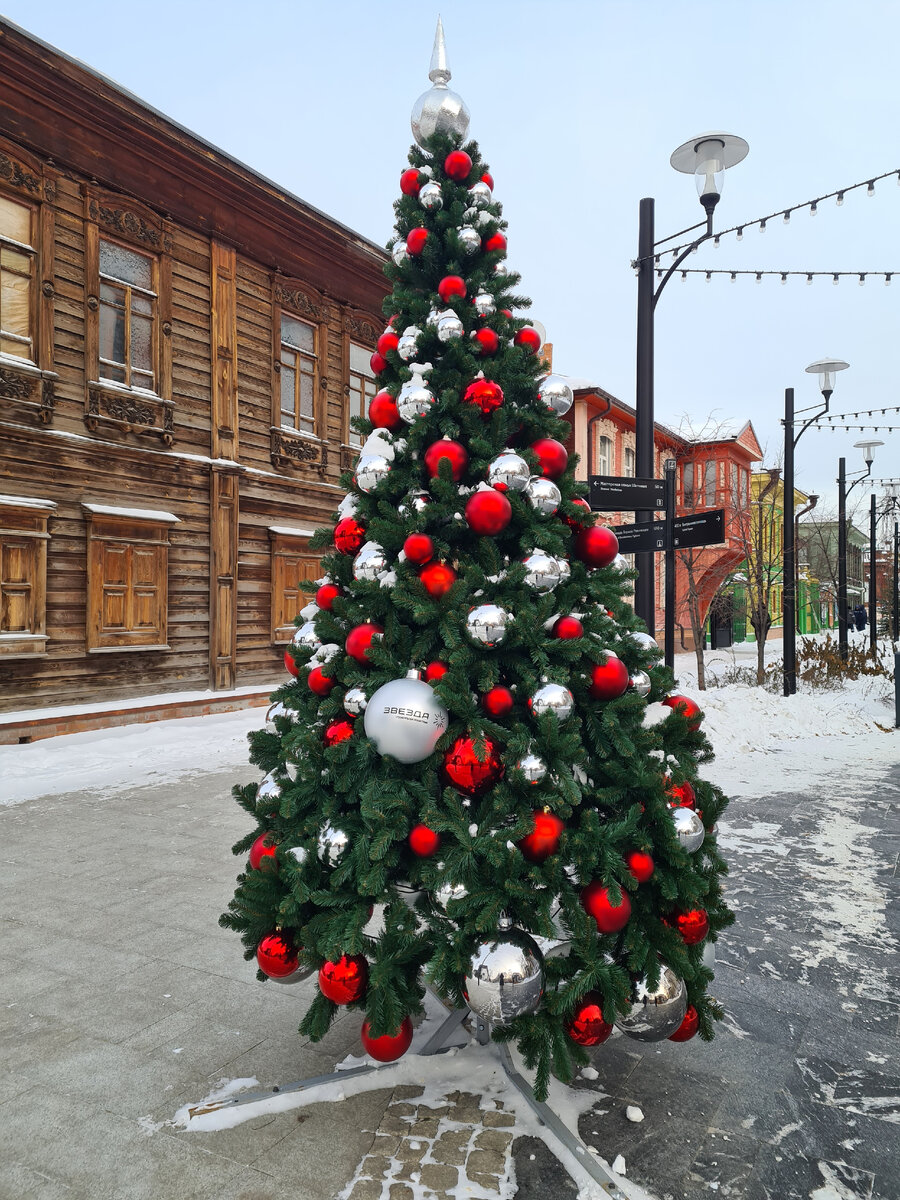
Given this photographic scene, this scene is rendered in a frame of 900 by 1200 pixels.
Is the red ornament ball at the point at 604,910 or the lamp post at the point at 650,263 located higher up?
the lamp post at the point at 650,263

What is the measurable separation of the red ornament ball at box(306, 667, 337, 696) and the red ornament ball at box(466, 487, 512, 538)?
0.75m

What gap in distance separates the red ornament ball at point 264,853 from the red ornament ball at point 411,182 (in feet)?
8.41

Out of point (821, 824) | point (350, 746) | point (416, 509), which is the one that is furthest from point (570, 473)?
point (821, 824)

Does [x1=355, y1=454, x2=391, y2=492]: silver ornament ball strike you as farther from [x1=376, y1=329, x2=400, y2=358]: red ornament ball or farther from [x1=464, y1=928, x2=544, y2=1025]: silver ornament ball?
[x1=464, y1=928, x2=544, y2=1025]: silver ornament ball

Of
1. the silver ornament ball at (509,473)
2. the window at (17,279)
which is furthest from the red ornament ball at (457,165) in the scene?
the window at (17,279)

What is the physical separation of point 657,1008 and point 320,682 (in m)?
1.51

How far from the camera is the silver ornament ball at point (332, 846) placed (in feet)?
7.86

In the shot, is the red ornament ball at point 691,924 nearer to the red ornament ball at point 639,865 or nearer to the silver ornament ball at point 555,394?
the red ornament ball at point 639,865

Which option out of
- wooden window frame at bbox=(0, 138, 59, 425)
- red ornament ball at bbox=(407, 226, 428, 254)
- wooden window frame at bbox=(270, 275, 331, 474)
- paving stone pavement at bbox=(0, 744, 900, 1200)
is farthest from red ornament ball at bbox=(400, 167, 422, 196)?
wooden window frame at bbox=(270, 275, 331, 474)

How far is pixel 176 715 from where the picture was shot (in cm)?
1132

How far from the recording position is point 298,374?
1410 centimetres

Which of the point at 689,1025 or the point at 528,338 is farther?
the point at 528,338

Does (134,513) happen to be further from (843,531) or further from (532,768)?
(843,531)

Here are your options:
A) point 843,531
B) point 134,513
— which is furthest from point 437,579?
point 843,531
